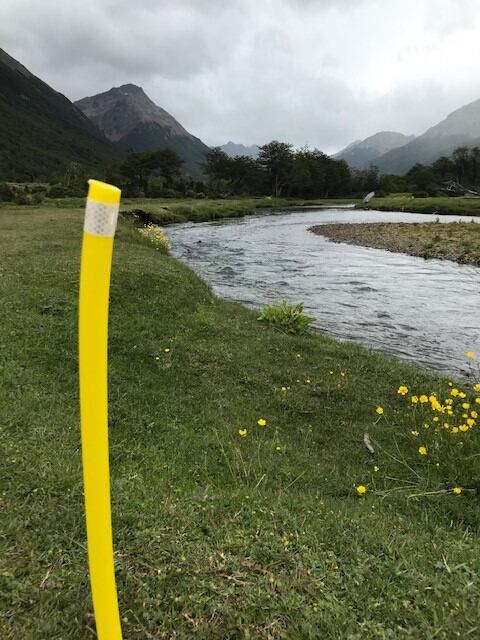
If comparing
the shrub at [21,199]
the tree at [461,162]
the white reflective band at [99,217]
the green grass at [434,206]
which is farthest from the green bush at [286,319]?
the tree at [461,162]

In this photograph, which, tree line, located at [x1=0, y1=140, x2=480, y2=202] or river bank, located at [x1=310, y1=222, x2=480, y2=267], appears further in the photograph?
tree line, located at [x1=0, y1=140, x2=480, y2=202]

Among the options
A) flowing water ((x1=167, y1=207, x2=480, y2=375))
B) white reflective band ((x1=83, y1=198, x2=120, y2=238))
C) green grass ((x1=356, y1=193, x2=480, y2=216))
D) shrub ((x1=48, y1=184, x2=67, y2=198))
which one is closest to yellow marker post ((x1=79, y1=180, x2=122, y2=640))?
white reflective band ((x1=83, y1=198, x2=120, y2=238))

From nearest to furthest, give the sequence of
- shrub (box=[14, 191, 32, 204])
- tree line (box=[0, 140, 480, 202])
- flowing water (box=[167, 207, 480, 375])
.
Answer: flowing water (box=[167, 207, 480, 375])
shrub (box=[14, 191, 32, 204])
tree line (box=[0, 140, 480, 202])

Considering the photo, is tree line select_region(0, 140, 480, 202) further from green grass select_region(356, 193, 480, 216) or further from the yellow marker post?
the yellow marker post

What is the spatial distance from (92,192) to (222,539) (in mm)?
2729

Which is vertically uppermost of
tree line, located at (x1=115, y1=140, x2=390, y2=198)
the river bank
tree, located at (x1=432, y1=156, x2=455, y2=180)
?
tree, located at (x1=432, y1=156, x2=455, y2=180)

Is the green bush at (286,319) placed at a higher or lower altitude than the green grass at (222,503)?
higher

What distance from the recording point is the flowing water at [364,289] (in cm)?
1137

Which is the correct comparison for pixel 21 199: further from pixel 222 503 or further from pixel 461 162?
pixel 461 162

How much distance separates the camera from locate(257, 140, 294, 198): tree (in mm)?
108562

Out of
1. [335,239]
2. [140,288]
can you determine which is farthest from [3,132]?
[140,288]

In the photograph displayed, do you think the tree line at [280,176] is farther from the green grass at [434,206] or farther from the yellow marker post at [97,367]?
the yellow marker post at [97,367]

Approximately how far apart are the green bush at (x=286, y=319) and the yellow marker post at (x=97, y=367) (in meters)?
8.03

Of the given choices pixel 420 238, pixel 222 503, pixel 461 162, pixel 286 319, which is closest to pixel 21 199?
pixel 420 238
